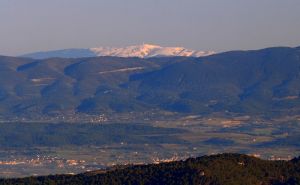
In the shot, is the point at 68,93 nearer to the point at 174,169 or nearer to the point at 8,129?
the point at 8,129

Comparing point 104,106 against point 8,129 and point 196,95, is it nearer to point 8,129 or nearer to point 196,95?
point 196,95

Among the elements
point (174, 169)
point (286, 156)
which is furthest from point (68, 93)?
point (174, 169)

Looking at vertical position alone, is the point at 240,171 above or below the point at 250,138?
above

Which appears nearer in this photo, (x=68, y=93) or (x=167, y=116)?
(x=167, y=116)

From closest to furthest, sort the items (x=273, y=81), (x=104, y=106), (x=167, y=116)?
1. (x=167, y=116)
2. (x=104, y=106)
3. (x=273, y=81)

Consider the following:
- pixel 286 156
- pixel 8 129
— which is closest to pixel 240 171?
pixel 286 156

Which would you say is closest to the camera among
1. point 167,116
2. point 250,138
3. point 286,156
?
point 286,156
